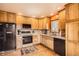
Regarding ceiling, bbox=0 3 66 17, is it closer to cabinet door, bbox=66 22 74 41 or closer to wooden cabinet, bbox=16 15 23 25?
cabinet door, bbox=66 22 74 41

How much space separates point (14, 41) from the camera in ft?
16.8

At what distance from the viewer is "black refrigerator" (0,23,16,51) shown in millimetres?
4645

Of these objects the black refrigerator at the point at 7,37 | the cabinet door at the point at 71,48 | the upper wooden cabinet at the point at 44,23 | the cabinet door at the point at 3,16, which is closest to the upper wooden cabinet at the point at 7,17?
the cabinet door at the point at 3,16

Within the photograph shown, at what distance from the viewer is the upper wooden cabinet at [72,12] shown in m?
2.56

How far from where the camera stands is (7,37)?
483 cm

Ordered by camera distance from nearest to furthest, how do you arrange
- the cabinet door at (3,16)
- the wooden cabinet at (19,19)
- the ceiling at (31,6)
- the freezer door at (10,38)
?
the ceiling at (31,6) → the cabinet door at (3,16) → the freezer door at (10,38) → the wooden cabinet at (19,19)

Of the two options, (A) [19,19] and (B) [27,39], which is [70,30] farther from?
(A) [19,19]

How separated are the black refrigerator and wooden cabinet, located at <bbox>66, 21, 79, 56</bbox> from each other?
306 cm

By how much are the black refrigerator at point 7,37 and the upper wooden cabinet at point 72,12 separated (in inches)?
123

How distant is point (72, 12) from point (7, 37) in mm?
3465

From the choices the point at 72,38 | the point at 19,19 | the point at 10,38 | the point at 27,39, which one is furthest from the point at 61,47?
the point at 19,19

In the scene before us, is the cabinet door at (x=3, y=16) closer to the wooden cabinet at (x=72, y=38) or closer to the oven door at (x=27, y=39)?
the oven door at (x=27, y=39)

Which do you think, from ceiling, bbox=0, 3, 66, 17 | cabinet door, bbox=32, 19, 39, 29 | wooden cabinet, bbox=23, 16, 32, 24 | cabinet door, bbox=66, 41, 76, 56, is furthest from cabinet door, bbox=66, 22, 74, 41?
cabinet door, bbox=32, 19, 39, 29

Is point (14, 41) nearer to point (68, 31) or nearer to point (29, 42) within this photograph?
point (29, 42)
